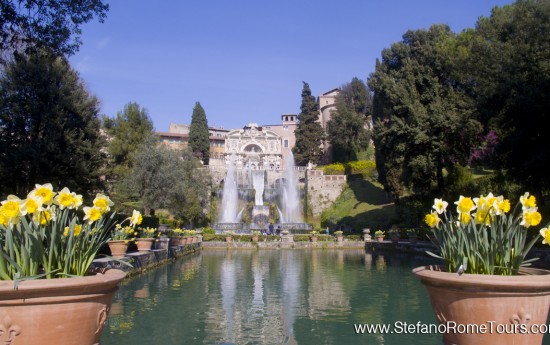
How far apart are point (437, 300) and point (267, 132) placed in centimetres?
7480

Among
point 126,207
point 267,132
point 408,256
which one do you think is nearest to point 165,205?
point 126,207

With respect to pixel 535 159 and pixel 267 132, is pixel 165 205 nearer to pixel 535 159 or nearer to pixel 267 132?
pixel 535 159

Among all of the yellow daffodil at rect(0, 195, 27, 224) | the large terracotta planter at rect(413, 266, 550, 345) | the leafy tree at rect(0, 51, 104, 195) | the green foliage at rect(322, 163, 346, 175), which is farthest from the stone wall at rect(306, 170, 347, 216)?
the yellow daffodil at rect(0, 195, 27, 224)

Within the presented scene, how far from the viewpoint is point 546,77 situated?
54.8 ft

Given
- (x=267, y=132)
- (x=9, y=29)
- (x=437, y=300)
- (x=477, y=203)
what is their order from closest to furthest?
(x=437, y=300), (x=477, y=203), (x=9, y=29), (x=267, y=132)

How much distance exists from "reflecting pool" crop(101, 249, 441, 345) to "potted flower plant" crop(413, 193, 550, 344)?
329 centimetres

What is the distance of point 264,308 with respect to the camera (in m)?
8.95

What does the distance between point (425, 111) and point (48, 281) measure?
26748 millimetres

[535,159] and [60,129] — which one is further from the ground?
[60,129]

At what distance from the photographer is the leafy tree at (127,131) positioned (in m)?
45.8

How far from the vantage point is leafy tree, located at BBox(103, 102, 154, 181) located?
45812mm

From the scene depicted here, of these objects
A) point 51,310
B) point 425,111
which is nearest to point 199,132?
point 425,111

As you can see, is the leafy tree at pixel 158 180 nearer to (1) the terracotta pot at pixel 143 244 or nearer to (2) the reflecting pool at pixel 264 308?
(1) the terracotta pot at pixel 143 244

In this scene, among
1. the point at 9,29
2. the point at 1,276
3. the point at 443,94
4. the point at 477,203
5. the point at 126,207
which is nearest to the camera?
the point at 1,276
